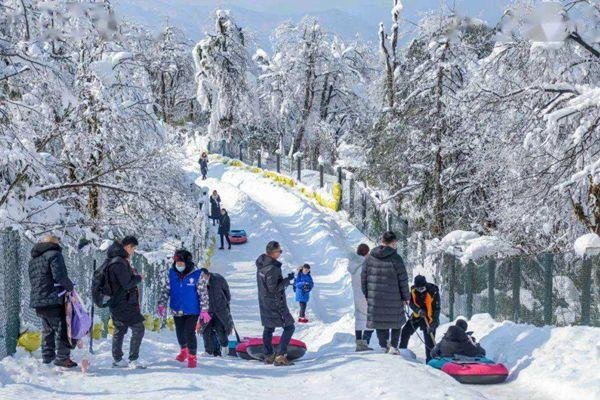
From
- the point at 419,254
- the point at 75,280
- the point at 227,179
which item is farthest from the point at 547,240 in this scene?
the point at 227,179

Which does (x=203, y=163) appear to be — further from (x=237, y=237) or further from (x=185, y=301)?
(x=185, y=301)

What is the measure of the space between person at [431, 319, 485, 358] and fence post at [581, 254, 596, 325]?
7.12 ft

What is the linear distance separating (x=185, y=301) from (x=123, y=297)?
100cm

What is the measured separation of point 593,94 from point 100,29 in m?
8.14

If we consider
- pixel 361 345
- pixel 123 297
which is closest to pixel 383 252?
pixel 361 345

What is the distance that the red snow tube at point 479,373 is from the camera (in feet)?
35.2

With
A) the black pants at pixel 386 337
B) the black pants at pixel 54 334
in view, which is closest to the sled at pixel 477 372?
the black pants at pixel 386 337

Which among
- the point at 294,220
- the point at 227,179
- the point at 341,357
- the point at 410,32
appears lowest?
the point at 341,357

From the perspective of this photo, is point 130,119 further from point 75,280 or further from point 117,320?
point 117,320

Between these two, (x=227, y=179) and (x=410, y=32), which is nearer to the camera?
(x=410, y=32)

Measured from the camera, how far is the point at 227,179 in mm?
49844

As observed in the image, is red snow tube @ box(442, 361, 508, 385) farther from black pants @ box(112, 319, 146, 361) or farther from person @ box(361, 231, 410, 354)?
black pants @ box(112, 319, 146, 361)

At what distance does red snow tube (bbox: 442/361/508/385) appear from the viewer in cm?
1072

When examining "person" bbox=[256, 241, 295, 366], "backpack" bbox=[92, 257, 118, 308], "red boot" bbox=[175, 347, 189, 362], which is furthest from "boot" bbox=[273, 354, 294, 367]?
"backpack" bbox=[92, 257, 118, 308]
